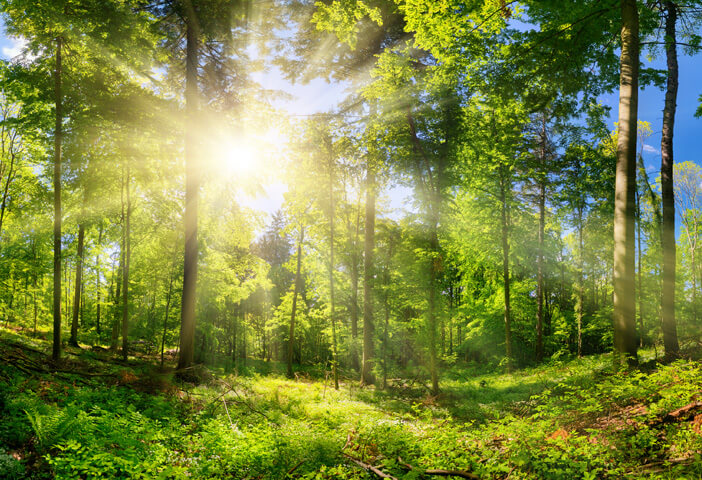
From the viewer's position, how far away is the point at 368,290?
14.5 metres

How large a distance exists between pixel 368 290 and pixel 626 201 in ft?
31.8

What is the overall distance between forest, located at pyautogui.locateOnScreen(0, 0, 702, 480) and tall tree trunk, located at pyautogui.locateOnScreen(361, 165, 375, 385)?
0.10 m

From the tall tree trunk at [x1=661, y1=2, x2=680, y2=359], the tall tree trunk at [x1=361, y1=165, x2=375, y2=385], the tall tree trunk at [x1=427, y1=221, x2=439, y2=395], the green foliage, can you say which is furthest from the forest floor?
the tall tree trunk at [x1=361, y1=165, x2=375, y2=385]

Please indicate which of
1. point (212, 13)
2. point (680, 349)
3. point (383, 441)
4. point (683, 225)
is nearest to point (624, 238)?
point (680, 349)

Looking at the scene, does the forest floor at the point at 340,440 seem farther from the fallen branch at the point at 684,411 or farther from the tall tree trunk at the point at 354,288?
the tall tree trunk at the point at 354,288

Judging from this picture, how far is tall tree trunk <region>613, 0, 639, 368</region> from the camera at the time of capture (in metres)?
6.73

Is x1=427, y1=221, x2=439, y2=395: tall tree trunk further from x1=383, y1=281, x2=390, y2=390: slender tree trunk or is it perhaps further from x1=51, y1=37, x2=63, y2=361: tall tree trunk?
x1=51, y1=37, x2=63, y2=361: tall tree trunk

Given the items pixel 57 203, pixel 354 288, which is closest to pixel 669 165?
pixel 354 288

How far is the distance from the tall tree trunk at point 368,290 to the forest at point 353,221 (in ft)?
0.34

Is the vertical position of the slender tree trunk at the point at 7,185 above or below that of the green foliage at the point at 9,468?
above

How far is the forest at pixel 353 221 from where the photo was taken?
4566mm

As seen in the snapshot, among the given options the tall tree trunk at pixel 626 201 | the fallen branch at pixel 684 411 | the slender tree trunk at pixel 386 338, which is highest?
the tall tree trunk at pixel 626 201

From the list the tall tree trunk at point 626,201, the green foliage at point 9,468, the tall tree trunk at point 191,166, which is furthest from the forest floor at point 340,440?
the tall tree trunk at point 191,166

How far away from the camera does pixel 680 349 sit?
29.2 feet
